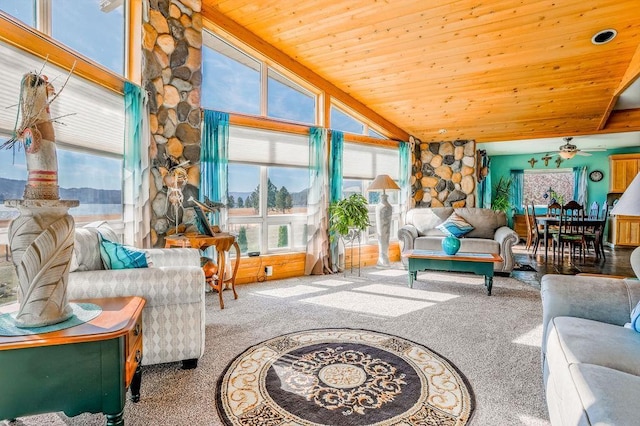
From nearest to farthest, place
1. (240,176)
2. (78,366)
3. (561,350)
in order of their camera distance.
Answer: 1. (78,366)
2. (561,350)
3. (240,176)

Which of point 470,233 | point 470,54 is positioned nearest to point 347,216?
point 470,233

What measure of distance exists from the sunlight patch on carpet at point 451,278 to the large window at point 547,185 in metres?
5.77

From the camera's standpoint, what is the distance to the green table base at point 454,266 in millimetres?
3947

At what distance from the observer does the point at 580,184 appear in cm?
910

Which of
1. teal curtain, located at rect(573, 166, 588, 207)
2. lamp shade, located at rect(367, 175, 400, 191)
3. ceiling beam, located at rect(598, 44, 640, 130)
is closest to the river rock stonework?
lamp shade, located at rect(367, 175, 400, 191)

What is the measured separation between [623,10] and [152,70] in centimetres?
461

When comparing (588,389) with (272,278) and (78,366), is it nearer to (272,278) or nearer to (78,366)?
(78,366)

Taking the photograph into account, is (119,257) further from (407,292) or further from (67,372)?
(407,292)

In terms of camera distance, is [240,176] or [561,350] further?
[240,176]

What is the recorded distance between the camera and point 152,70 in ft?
11.8

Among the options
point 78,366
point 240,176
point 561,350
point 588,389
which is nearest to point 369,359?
point 561,350

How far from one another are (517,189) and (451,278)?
6473 millimetres

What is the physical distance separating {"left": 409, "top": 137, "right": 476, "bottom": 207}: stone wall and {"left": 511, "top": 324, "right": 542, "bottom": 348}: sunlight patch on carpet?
3846 mm

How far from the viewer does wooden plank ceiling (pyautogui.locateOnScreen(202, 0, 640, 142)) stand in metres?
3.47
